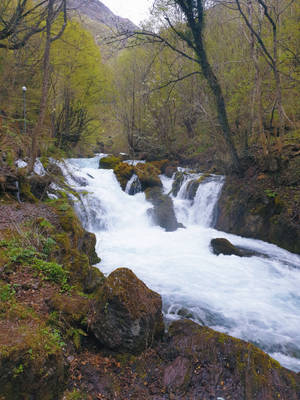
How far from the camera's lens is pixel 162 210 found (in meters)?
12.5

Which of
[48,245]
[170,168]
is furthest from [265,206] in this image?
[170,168]

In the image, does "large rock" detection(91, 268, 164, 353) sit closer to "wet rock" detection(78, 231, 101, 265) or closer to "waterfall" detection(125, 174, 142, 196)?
"wet rock" detection(78, 231, 101, 265)

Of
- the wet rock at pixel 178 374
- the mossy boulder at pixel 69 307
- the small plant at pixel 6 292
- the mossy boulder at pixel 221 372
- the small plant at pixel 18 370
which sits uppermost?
the small plant at pixel 18 370

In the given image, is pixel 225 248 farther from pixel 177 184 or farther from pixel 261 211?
pixel 177 184

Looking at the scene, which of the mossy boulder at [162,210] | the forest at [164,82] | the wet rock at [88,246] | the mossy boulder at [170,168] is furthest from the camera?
the mossy boulder at [170,168]

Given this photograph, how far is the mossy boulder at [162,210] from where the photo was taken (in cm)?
1160

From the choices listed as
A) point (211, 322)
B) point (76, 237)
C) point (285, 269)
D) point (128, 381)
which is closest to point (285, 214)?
point (285, 269)

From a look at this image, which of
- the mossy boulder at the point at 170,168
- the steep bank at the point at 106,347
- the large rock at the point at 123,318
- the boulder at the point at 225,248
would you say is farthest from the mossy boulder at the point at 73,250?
the mossy boulder at the point at 170,168

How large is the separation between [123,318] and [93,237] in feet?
12.8

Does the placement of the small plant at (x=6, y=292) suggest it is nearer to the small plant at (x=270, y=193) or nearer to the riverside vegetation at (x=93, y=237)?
the riverside vegetation at (x=93, y=237)

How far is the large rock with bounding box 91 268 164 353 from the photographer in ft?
11.1

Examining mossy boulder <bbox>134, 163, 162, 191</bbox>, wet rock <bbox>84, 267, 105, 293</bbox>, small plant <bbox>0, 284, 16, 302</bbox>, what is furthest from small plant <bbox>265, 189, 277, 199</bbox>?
small plant <bbox>0, 284, 16, 302</bbox>

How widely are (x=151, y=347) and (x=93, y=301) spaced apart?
104cm

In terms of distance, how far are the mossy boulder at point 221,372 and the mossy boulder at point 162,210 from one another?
25.2ft
